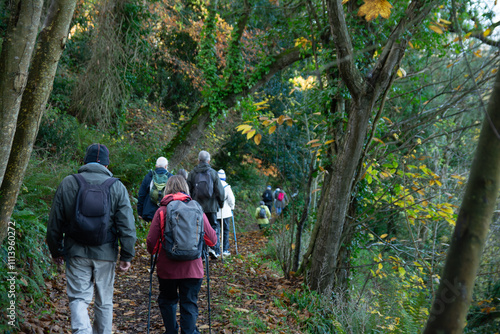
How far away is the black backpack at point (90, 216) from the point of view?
13.1 ft

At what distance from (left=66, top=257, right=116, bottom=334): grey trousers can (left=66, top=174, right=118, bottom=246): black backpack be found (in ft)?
0.79

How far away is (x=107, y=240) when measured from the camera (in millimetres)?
4164

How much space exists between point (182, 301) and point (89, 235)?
1405 mm

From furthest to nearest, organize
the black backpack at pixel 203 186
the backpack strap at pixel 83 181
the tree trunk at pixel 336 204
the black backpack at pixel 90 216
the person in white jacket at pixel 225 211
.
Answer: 1. the person in white jacket at pixel 225 211
2. the black backpack at pixel 203 186
3. the tree trunk at pixel 336 204
4. the backpack strap at pixel 83 181
5. the black backpack at pixel 90 216

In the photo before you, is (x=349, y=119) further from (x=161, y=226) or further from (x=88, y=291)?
(x=88, y=291)

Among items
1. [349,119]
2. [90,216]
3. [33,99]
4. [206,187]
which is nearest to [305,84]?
[206,187]

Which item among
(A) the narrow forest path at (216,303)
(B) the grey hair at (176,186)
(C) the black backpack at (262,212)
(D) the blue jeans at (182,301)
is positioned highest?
(B) the grey hair at (176,186)

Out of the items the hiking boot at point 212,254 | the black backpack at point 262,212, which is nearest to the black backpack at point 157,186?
the hiking boot at point 212,254

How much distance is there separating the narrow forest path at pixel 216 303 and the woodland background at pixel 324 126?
35cm

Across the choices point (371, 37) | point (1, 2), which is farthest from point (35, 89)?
point (1, 2)

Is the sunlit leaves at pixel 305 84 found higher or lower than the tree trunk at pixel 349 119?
higher

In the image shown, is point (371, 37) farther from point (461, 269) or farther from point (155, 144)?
point (155, 144)

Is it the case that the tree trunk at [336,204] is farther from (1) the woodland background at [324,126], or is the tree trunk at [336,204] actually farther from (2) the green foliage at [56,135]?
(2) the green foliage at [56,135]

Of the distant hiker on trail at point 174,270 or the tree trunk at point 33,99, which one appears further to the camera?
the distant hiker on trail at point 174,270
